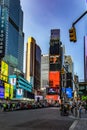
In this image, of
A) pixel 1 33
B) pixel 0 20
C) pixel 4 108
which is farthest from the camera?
pixel 0 20

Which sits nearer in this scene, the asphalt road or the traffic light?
the traffic light

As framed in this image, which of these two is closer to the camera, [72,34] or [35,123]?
[72,34]

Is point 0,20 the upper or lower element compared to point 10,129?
upper

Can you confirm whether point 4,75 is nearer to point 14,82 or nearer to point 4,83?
point 4,83

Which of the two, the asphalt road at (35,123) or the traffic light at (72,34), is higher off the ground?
the traffic light at (72,34)

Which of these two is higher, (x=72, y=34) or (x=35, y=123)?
(x=72, y=34)

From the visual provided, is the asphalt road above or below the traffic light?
below

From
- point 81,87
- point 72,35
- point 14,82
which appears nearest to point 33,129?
point 72,35

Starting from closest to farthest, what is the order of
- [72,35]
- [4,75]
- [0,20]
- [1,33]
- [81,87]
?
[72,35] < [81,87] < [4,75] < [1,33] < [0,20]

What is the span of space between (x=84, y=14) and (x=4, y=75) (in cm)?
10236

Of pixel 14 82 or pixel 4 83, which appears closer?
pixel 4 83

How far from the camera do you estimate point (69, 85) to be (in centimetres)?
16938

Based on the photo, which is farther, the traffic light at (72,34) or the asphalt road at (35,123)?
the asphalt road at (35,123)

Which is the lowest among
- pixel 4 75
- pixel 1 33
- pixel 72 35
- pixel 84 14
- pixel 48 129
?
pixel 48 129
